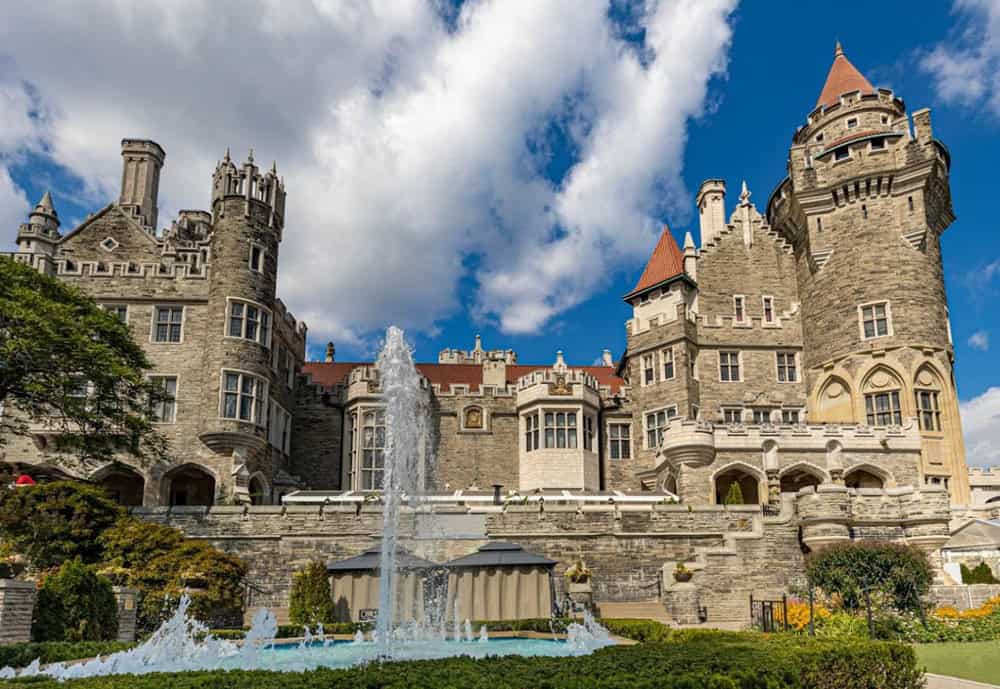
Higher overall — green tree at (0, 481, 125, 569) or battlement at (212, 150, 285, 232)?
battlement at (212, 150, 285, 232)

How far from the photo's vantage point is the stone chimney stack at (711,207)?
139ft

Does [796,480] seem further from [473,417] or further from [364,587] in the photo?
[364,587]

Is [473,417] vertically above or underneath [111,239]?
underneath

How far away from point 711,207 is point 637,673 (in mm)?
35784

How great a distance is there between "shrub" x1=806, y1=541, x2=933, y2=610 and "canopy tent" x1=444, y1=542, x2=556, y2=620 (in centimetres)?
785

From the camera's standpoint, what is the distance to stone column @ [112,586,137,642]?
59.5ft

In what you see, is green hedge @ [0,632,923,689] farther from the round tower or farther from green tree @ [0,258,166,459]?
the round tower

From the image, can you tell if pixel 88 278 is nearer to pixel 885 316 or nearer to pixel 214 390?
pixel 214 390

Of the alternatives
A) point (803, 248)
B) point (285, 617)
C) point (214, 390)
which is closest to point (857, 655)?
point (285, 617)

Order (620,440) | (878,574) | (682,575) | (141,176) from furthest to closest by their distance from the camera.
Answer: (141,176) → (620,440) → (682,575) → (878,574)

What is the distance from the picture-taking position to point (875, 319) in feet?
117

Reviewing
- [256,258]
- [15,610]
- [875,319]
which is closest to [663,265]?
[875,319]

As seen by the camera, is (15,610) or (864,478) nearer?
(15,610)

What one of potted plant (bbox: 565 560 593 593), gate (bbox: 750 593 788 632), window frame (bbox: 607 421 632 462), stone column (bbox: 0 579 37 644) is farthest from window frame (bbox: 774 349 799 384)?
stone column (bbox: 0 579 37 644)
